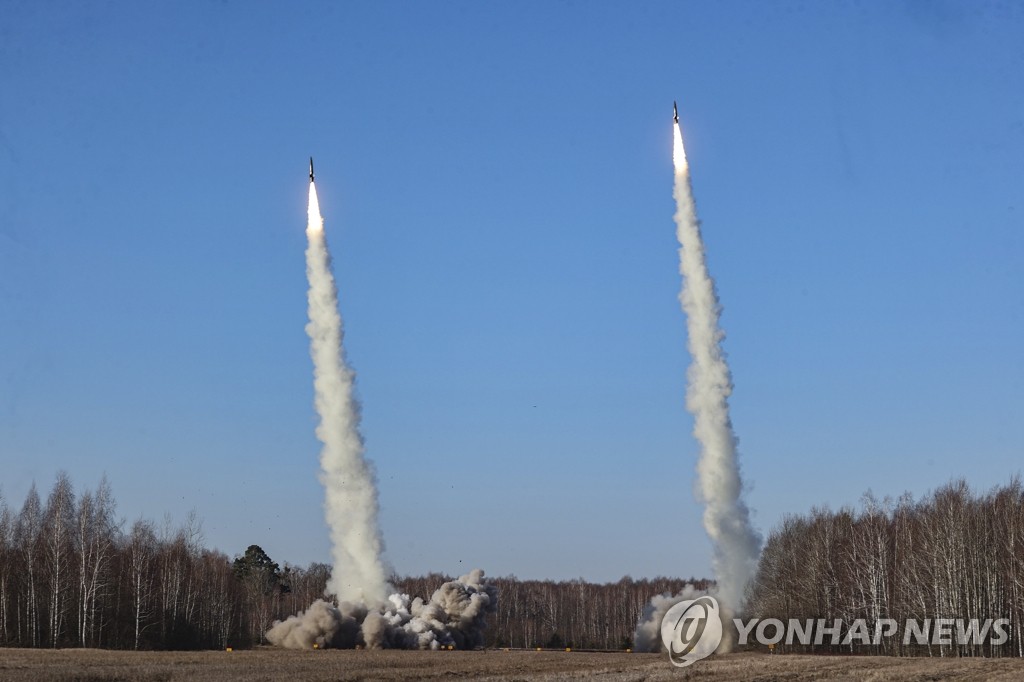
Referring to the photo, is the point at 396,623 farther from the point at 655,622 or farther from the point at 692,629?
the point at 692,629

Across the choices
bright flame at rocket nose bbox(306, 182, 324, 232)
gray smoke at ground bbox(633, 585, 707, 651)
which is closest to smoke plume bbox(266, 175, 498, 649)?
bright flame at rocket nose bbox(306, 182, 324, 232)

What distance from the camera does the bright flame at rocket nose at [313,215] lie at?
67.0 m

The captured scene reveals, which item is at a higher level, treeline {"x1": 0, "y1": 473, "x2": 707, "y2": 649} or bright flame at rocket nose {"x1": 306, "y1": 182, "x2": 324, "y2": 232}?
bright flame at rocket nose {"x1": 306, "y1": 182, "x2": 324, "y2": 232}

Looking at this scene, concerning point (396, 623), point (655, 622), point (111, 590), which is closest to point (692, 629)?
point (655, 622)

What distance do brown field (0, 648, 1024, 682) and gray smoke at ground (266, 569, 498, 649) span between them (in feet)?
38.4

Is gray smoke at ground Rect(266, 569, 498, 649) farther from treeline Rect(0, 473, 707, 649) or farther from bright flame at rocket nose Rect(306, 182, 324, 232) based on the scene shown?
bright flame at rocket nose Rect(306, 182, 324, 232)

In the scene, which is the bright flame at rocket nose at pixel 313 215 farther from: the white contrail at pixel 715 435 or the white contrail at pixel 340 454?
the white contrail at pixel 715 435

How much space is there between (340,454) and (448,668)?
22.8m

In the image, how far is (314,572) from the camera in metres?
153

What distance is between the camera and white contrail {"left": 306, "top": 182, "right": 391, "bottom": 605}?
68.8m

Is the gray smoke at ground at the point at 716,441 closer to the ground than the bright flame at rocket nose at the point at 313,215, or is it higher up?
closer to the ground

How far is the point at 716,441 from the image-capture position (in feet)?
217

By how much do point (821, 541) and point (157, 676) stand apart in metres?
47.7

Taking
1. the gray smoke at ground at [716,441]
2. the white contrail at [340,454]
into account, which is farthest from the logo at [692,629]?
the white contrail at [340,454]
